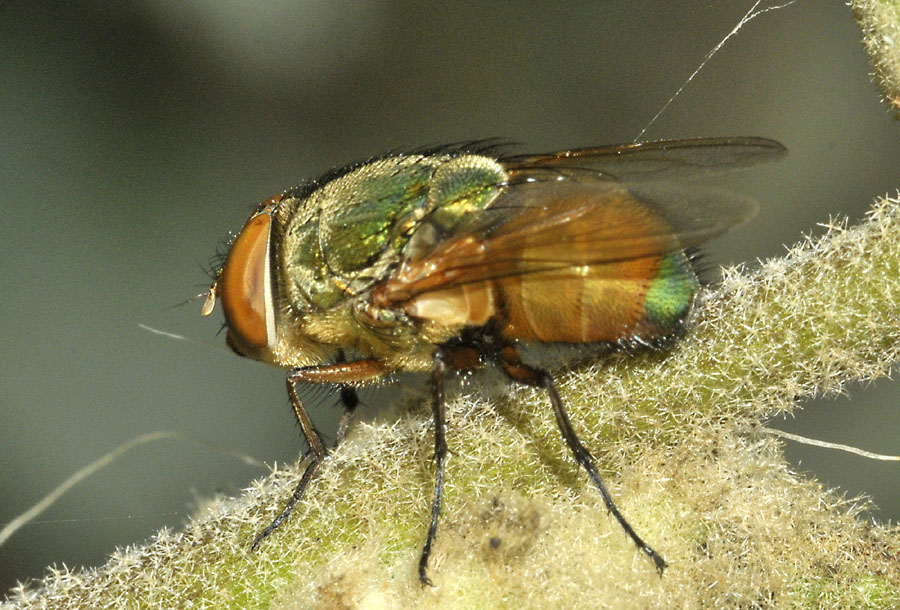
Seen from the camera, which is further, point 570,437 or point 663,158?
point 663,158

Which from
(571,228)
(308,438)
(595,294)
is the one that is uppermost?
(571,228)

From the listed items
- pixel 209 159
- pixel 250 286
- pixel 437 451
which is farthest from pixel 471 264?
pixel 209 159

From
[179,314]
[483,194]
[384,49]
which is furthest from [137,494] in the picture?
[384,49]

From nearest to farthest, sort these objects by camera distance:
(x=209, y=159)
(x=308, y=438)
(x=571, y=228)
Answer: (x=571, y=228), (x=308, y=438), (x=209, y=159)

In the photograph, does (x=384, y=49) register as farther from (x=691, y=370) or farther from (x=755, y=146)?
(x=691, y=370)

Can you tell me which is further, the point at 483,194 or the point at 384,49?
the point at 384,49

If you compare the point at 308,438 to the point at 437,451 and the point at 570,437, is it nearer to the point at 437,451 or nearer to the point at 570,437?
the point at 437,451

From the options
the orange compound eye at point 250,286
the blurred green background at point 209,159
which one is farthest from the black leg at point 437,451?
the blurred green background at point 209,159
